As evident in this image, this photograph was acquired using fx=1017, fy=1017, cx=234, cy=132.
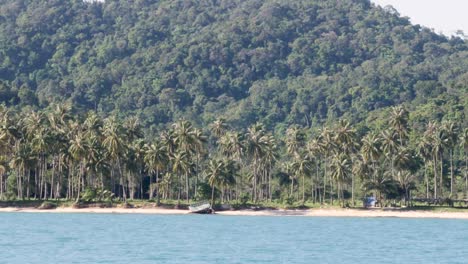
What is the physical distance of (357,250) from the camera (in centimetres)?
9638

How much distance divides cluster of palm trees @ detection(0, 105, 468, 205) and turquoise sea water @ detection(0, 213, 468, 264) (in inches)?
466

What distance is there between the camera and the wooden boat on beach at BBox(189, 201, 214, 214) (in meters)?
155

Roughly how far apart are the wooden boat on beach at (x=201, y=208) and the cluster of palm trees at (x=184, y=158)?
86.6 inches

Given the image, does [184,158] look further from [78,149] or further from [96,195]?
[78,149]

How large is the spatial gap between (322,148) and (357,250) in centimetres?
7169

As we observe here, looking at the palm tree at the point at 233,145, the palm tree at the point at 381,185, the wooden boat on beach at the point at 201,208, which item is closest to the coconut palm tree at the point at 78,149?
the wooden boat on beach at the point at 201,208

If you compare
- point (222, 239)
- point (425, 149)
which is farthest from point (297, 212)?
point (222, 239)

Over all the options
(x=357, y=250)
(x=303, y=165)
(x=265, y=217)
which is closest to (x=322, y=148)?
(x=303, y=165)

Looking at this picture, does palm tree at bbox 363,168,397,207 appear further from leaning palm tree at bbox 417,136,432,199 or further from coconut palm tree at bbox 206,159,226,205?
coconut palm tree at bbox 206,159,226,205

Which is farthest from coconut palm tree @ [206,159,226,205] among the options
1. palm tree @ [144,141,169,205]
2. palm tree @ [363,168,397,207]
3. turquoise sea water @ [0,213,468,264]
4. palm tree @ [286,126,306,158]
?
palm tree @ [286,126,306,158]

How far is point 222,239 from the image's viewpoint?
10631cm

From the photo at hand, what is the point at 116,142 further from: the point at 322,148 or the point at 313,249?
the point at 313,249

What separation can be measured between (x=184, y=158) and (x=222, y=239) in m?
52.3

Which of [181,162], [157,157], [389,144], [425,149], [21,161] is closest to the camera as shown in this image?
[21,161]
